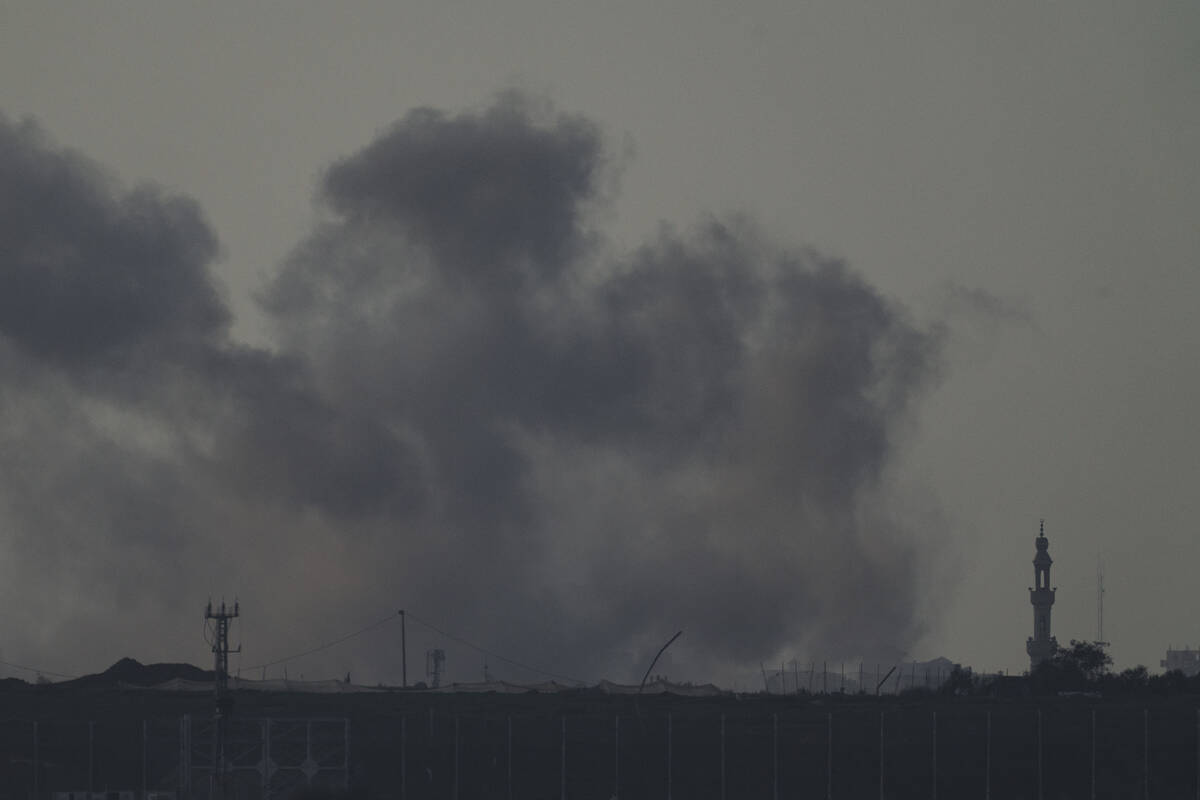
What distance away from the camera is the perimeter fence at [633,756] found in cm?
10506

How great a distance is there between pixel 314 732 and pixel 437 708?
50.0ft

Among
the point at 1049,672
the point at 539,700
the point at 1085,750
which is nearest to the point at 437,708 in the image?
the point at 539,700

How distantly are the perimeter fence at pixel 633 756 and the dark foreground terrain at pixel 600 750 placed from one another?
164mm

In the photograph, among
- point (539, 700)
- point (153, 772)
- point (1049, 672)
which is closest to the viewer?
point (153, 772)

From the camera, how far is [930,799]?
11069cm

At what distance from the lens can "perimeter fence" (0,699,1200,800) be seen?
10506 centimetres

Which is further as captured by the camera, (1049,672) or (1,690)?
(1049,672)

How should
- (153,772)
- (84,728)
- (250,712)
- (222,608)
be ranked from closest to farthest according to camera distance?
1. (222,608)
2. (153,772)
3. (84,728)
4. (250,712)

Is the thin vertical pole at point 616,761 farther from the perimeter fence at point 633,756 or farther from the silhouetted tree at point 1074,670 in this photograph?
the silhouetted tree at point 1074,670

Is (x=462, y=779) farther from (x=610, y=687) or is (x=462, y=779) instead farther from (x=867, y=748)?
(x=610, y=687)

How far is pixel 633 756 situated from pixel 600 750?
288cm

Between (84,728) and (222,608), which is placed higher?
(222,608)

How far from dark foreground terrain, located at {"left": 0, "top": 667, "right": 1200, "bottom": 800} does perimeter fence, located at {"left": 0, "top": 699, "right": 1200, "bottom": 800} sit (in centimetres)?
16

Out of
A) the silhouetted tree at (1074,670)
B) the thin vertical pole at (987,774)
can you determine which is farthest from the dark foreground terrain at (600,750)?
the silhouetted tree at (1074,670)
